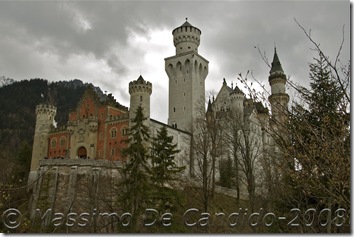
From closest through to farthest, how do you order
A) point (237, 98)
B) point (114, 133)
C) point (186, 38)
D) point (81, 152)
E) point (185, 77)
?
point (114, 133) < point (81, 152) < point (237, 98) < point (185, 77) < point (186, 38)

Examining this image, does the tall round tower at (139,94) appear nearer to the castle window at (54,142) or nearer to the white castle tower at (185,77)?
the white castle tower at (185,77)

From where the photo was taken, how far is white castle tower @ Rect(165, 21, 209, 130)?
159ft

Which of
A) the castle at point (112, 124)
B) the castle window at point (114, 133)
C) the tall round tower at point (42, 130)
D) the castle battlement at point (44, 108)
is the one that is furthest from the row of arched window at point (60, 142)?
the castle window at point (114, 133)

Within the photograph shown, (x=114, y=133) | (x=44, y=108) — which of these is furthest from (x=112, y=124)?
(x=44, y=108)

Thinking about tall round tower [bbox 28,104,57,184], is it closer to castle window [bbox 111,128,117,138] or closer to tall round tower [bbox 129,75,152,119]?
castle window [bbox 111,128,117,138]

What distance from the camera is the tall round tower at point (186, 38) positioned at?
5106 centimetres

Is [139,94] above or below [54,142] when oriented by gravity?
above

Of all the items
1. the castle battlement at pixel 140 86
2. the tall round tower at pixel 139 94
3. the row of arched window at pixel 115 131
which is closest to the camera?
the tall round tower at pixel 139 94

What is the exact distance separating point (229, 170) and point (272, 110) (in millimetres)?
31959

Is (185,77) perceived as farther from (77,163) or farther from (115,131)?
(77,163)

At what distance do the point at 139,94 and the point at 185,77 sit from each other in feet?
36.8

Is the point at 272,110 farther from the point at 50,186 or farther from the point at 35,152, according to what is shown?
the point at 35,152

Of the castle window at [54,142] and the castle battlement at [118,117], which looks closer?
the castle battlement at [118,117]

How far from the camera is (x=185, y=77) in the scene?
164ft
